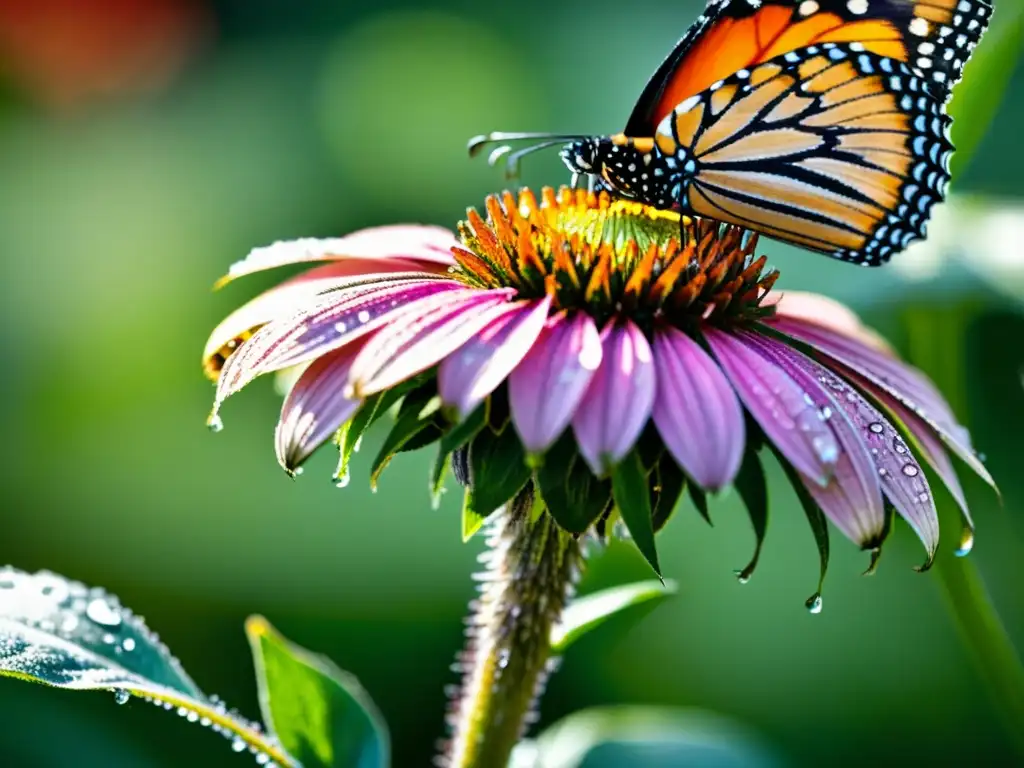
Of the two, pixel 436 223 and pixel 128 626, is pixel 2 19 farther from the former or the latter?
pixel 128 626

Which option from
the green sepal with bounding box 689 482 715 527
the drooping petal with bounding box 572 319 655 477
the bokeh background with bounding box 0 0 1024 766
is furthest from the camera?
the bokeh background with bounding box 0 0 1024 766

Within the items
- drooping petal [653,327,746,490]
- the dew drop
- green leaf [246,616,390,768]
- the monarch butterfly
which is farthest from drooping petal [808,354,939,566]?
the dew drop

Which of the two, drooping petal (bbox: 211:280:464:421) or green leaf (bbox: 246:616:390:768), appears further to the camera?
green leaf (bbox: 246:616:390:768)

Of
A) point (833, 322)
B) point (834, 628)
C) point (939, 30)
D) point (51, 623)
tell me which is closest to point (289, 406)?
point (51, 623)

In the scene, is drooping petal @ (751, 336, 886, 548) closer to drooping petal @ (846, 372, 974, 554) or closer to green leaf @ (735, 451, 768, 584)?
green leaf @ (735, 451, 768, 584)

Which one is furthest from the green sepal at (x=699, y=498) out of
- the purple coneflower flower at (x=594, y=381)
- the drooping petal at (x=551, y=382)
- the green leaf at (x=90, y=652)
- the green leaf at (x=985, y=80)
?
the green leaf at (x=985, y=80)

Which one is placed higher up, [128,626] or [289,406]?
[289,406]

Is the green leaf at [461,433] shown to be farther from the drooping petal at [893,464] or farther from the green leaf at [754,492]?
the drooping petal at [893,464]
